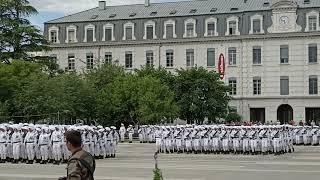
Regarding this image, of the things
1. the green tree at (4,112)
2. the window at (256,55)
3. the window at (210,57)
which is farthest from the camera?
the window at (210,57)

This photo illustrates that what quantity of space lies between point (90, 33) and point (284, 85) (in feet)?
73.1

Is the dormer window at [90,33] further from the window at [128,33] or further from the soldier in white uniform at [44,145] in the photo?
the soldier in white uniform at [44,145]

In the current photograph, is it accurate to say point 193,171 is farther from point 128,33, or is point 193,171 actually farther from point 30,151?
point 128,33

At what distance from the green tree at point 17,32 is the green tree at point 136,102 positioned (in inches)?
367

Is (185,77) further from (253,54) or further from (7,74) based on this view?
(7,74)

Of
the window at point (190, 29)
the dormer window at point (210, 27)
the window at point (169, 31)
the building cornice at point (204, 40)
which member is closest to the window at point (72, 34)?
the building cornice at point (204, 40)

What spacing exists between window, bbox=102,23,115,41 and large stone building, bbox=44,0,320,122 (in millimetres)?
109

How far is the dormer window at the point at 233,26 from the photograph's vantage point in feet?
227

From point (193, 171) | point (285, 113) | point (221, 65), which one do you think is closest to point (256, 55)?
point (221, 65)

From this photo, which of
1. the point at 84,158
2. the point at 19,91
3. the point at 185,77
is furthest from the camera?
the point at 185,77

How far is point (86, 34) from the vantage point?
249 feet

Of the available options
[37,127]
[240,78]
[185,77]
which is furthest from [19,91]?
[240,78]

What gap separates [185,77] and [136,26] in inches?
546

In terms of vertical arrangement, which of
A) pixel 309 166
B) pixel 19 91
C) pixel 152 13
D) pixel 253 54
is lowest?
pixel 309 166
